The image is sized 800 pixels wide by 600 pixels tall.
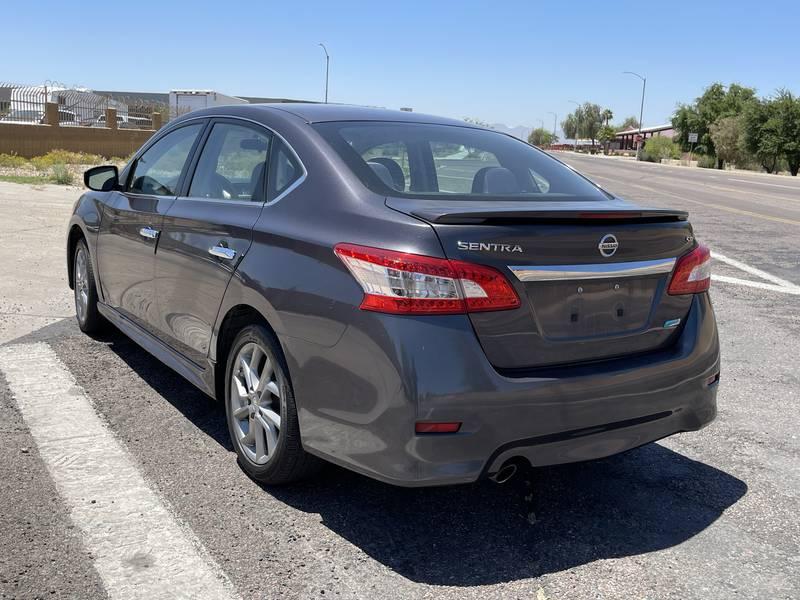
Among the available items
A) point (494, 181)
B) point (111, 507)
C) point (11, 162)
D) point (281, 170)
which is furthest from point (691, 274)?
point (11, 162)

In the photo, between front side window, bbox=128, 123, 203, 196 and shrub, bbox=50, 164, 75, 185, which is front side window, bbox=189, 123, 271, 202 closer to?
front side window, bbox=128, 123, 203, 196

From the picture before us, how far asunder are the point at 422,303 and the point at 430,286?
65 millimetres

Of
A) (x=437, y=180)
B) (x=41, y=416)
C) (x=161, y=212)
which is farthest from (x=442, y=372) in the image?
(x=41, y=416)

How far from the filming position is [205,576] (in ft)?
9.47

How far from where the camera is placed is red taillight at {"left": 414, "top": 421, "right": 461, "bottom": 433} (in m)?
2.80

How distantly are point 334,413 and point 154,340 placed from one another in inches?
76.4

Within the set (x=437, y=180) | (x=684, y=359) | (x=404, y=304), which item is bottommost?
(x=684, y=359)

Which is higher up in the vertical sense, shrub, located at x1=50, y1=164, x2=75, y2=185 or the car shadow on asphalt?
shrub, located at x1=50, y1=164, x2=75, y2=185

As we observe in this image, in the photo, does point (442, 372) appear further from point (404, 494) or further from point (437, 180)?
point (437, 180)

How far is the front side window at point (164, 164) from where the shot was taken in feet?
15.1

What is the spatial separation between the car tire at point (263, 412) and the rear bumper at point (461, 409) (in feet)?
0.52

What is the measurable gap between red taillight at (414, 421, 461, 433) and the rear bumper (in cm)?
2

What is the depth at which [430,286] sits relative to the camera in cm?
282

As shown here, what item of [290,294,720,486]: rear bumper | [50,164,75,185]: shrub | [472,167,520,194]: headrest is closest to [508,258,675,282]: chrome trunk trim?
[290,294,720,486]: rear bumper
